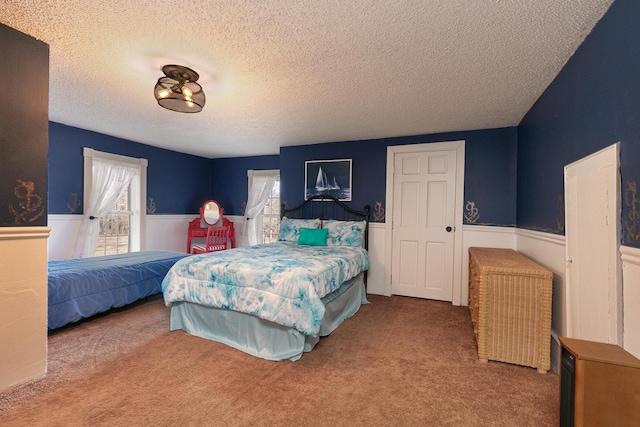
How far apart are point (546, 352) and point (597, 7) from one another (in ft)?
7.14

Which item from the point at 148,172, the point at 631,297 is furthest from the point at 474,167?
the point at 148,172

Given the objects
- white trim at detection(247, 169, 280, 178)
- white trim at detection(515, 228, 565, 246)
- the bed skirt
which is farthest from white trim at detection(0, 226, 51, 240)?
white trim at detection(247, 169, 280, 178)

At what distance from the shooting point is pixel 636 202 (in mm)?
1368

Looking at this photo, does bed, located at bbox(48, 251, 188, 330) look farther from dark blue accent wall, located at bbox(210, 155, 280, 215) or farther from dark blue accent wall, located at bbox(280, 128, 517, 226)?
dark blue accent wall, located at bbox(280, 128, 517, 226)

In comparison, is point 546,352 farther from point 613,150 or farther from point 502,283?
point 613,150

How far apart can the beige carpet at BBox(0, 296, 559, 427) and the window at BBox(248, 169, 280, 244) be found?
130 inches

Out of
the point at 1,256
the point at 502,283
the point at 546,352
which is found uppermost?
the point at 1,256

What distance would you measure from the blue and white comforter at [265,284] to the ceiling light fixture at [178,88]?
1.37 meters

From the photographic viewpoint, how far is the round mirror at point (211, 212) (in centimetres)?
584

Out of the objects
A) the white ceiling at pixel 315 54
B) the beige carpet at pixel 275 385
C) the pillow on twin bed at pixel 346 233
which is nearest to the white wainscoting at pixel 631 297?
the beige carpet at pixel 275 385

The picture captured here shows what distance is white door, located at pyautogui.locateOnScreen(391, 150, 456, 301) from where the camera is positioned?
3951 millimetres

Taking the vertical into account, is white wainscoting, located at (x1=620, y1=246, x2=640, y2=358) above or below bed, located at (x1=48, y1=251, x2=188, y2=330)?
above

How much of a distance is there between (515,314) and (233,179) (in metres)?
5.25

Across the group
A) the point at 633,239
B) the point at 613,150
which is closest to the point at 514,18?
the point at 613,150
